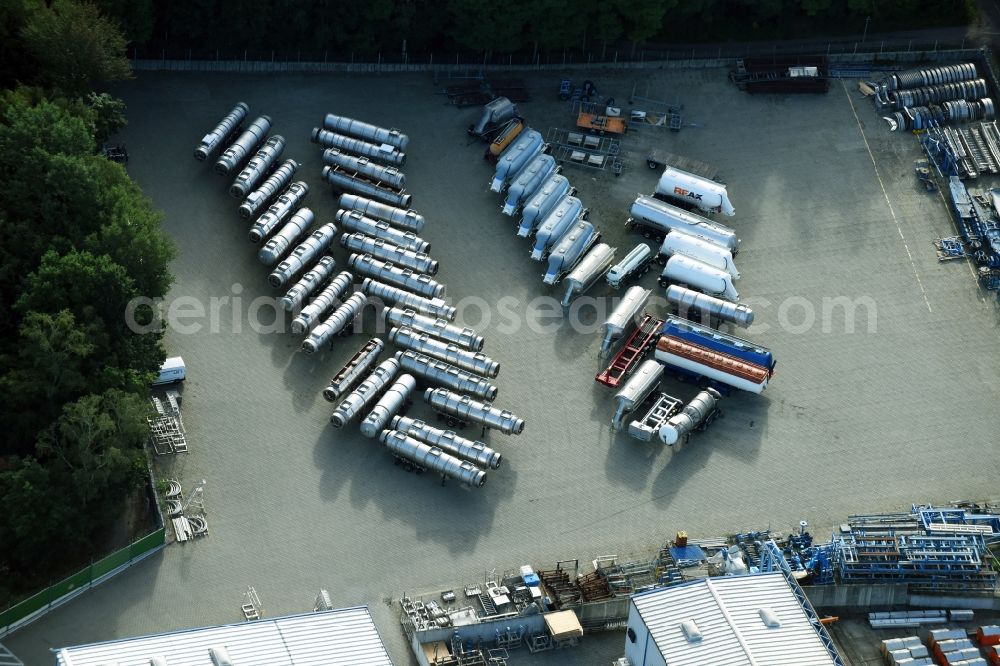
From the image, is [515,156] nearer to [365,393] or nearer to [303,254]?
[303,254]

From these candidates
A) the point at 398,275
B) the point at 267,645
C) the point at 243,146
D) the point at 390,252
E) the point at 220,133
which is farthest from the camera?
the point at 220,133

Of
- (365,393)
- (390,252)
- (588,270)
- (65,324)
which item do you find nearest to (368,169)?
→ (390,252)

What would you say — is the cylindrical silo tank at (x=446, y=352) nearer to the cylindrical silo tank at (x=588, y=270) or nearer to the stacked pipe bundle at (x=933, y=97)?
the cylindrical silo tank at (x=588, y=270)

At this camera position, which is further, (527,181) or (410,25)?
(410,25)

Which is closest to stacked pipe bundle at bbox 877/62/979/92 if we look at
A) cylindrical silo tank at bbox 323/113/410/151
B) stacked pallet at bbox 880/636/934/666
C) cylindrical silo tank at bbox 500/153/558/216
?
cylindrical silo tank at bbox 500/153/558/216

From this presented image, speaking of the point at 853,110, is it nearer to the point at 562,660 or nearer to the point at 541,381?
the point at 541,381

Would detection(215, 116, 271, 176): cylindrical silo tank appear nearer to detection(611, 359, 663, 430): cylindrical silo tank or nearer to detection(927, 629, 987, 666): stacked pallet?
detection(611, 359, 663, 430): cylindrical silo tank

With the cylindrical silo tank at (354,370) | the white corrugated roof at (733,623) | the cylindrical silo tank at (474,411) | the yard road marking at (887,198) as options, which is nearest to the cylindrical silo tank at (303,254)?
the cylindrical silo tank at (354,370)
